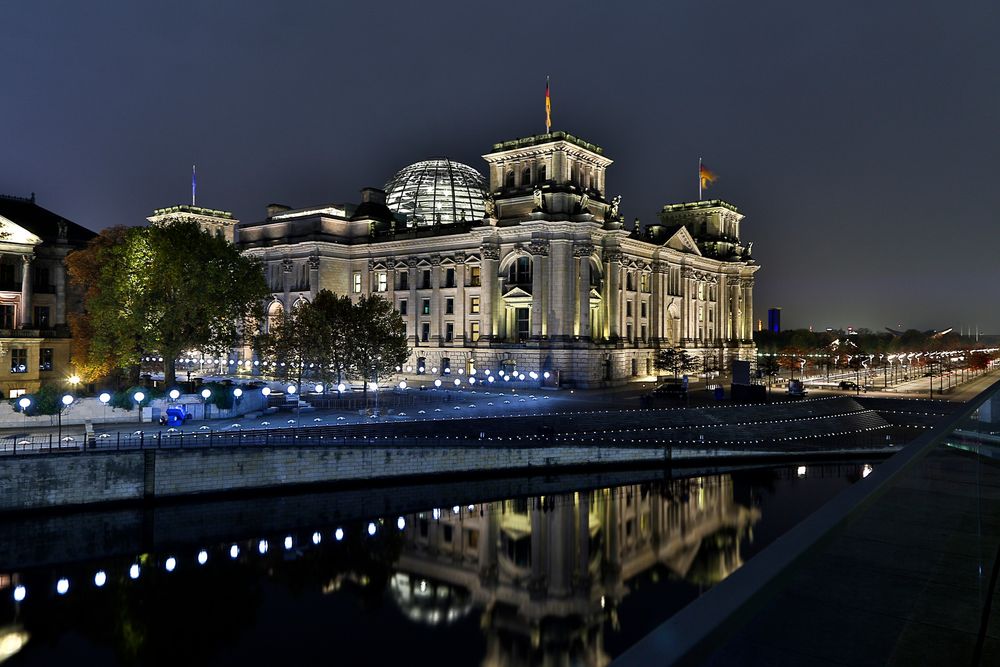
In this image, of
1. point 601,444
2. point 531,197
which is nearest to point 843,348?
point 531,197

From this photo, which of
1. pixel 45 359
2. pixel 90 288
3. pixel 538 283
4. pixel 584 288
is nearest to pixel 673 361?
pixel 584 288

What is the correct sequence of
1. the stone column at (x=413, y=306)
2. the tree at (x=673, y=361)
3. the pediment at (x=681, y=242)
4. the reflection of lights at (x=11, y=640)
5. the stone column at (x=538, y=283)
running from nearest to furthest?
the reflection of lights at (x=11, y=640)
the stone column at (x=538, y=283)
the tree at (x=673, y=361)
the stone column at (x=413, y=306)
the pediment at (x=681, y=242)

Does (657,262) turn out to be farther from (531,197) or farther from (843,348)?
(843,348)

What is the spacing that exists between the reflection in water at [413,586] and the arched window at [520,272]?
1893 inches

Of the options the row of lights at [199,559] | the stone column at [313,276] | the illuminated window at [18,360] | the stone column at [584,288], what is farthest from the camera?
the stone column at [313,276]

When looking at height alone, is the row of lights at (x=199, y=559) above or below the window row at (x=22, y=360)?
below

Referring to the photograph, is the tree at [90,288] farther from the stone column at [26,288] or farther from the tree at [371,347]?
the tree at [371,347]

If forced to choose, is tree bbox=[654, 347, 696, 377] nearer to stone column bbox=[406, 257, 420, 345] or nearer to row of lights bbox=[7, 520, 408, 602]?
stone column bbox=[406, 257, 420, 345]

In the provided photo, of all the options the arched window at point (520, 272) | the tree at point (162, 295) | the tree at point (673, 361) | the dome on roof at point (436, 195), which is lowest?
the tree at point (673, 361)

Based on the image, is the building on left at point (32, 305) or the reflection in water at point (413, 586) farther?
the building on left at point (32, 305)

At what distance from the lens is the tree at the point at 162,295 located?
6072 cm

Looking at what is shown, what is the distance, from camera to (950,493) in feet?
20.7

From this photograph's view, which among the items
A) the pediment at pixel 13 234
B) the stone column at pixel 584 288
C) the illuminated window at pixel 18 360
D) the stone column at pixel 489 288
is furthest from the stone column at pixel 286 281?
the illuminated window at pixel 18 360

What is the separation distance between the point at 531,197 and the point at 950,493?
291 feet
